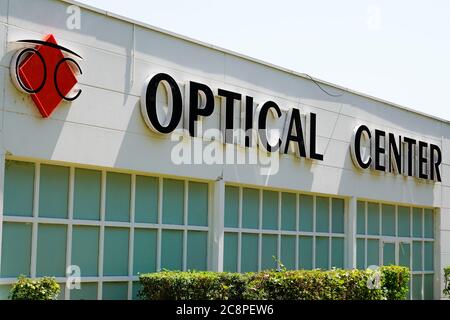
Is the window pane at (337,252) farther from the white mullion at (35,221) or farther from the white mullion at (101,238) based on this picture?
the white mullion at (35,221)

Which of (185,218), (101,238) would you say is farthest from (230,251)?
(101,238)

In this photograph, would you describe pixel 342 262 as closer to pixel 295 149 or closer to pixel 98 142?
pixel 295 149

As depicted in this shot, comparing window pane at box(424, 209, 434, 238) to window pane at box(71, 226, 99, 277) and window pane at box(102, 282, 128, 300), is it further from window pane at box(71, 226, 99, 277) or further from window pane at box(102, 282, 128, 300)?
window pane at box(71, 226, 99, 277)

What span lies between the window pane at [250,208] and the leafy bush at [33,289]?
18.1 feet

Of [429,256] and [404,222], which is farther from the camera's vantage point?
[429,256]

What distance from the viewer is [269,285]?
46.3 feet

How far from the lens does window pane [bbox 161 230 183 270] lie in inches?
555

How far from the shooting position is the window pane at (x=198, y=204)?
48.3 feet

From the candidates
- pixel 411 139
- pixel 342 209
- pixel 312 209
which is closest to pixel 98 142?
pixel 312 209

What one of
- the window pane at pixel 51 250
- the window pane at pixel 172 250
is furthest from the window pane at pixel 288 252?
the window pane at pixel 51 250

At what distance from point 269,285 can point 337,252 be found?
5.11 meters

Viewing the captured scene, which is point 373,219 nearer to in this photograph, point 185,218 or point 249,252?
point 249,252

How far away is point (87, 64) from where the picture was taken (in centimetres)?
1259

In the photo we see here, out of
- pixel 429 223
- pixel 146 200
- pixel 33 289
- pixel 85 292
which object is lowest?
pixel 85 292
